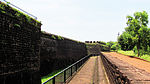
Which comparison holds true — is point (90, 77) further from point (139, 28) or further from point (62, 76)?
point (139, 28)

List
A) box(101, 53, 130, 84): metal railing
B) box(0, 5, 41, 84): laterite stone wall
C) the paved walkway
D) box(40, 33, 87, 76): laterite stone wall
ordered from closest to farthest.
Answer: box(101, 53, 130, 84): metal railing, box(0, 5, 41, 84): laterite stone wall, the paved walkway, box(40, 33, 87, 76): laterite stone wall

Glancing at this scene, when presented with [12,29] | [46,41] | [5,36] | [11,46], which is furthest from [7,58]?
[46,41]

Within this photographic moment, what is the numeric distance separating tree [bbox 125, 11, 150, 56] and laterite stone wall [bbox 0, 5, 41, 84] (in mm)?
19944

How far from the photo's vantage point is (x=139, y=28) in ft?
77.0

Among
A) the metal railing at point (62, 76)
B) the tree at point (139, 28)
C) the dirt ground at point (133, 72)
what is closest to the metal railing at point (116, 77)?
the dirt ground at point (133, 72)

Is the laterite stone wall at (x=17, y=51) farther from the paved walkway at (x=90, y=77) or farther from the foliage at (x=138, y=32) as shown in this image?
the foliage at (x=138, y=32)

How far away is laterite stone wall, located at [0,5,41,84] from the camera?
689 cm

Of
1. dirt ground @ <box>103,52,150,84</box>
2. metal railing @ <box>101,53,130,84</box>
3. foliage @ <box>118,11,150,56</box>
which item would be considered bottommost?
metal railing @ <box>101,53,130,84</box>

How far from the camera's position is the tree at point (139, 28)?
22672mm

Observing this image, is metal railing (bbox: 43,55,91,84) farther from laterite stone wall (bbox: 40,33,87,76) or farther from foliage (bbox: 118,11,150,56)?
foliage (bbox: 118,11,150,56)

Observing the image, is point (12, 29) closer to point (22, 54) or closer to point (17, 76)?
point (22, 54)

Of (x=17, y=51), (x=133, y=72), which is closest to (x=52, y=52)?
(x=17, y=51)

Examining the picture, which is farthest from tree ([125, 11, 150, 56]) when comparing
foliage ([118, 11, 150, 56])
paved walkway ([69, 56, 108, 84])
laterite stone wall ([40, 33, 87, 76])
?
paved walkway ([69, 56, 108, 84])

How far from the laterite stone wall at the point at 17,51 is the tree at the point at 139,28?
1994cm
